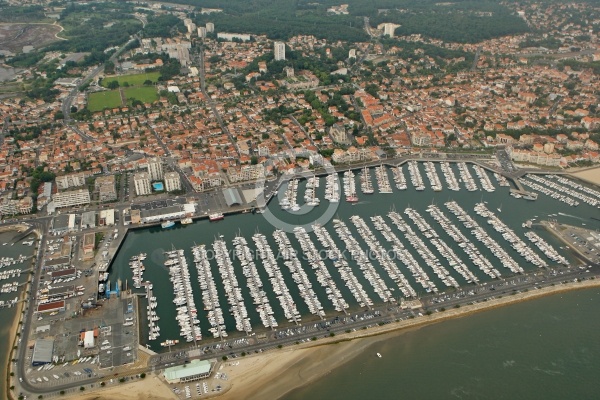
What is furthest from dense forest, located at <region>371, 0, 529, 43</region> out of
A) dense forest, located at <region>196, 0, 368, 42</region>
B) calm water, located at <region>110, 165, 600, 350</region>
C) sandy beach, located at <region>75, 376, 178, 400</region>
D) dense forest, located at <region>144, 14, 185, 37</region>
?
sandy beach, located at <region>75, 376, 178, 400</region>

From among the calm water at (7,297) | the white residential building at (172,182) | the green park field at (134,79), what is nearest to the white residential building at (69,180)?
the calm water at (7,297)

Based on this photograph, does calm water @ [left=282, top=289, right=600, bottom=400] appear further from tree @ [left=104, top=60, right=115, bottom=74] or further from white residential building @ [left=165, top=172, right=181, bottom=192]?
tree @ [left=104, top=60, right=115, bottom=74]

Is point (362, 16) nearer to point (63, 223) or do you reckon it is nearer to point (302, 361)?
point (63, 223)

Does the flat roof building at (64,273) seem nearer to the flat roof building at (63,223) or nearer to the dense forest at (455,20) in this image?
the flat roof building at (63,223)

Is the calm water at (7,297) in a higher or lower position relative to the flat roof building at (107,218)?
lower

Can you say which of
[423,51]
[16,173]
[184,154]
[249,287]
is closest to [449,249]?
[249,287]

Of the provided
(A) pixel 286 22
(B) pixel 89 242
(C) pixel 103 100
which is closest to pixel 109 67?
(C) pixel 103 100

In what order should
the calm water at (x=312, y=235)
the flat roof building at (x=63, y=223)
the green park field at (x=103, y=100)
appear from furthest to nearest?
the green park field at (x=103, y=100) < the flat roof building at (x=63, y=223) < the calm water at (x=312, y=235)
